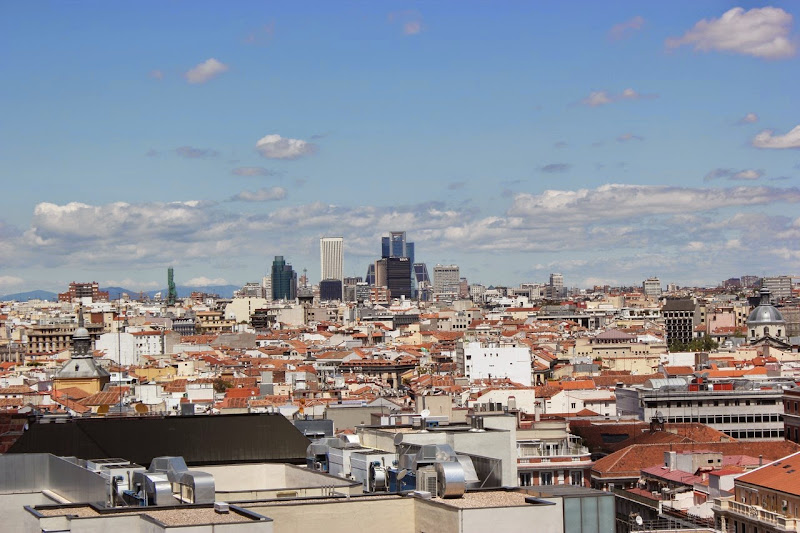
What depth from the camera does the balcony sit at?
1463 inches

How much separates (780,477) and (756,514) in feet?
4.86

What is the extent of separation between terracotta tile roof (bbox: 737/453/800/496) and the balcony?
656 mm

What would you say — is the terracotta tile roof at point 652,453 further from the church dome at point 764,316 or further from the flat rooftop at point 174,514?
the church dome at point 764,316

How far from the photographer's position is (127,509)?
2100 centimetres

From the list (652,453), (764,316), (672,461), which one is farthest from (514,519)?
(764,316)

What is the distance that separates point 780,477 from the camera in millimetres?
40312

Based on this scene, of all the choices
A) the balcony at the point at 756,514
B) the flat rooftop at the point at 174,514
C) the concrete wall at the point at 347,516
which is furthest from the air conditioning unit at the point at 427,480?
the balcony at the point at 756,514

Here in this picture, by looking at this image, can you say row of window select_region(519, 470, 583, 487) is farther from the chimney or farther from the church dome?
the church dome

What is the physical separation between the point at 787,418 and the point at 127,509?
53.9 metres

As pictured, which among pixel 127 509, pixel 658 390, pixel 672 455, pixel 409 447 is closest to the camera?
pixel 127 509

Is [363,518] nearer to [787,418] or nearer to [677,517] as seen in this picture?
[677,517]

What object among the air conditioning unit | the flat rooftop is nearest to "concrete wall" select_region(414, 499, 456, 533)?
the air conditioning unit

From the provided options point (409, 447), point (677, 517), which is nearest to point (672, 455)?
point (677, 517)

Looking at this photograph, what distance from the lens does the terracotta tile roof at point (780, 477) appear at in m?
39.3
